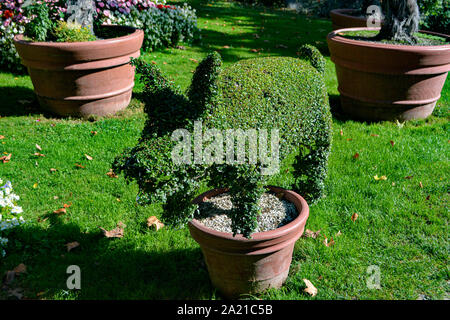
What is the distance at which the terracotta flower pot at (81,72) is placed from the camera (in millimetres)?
5406

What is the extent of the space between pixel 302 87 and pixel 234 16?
10.5 m

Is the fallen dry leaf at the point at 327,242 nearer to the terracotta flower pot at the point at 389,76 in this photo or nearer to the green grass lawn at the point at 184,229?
the green grass lawn at the point at 184,229

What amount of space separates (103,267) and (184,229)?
2.59 feet

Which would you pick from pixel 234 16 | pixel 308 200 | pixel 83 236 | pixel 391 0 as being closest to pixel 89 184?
pixel 83 236

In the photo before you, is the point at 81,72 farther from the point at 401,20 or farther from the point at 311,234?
the point at 401,20

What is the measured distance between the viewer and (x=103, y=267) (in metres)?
3.34

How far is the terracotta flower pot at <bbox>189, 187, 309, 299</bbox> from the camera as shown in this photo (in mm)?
2682

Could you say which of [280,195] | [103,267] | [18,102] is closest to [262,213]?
[280,195]

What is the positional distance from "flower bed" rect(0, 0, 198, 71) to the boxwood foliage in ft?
15.5

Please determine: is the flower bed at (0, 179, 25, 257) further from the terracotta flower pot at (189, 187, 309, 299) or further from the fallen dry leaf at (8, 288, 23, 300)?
the terracotta flower pot at (189, 187, 309, 299)

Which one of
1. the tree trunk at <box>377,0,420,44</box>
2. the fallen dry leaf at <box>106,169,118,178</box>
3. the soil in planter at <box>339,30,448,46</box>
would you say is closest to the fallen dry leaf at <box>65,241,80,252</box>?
the fallen dry leaf at <box>106,169,118,178</box>

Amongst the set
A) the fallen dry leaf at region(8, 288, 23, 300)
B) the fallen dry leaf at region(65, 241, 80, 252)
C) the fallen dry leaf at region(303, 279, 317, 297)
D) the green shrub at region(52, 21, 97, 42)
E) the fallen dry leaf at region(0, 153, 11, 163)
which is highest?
the green shrub at region(52, 21, 97, 42)

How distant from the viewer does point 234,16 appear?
1284 centimetres

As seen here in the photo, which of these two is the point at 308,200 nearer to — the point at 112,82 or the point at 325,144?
the point at 325,144
